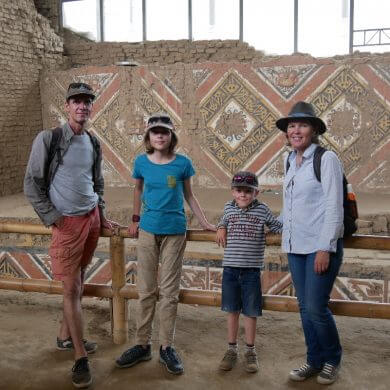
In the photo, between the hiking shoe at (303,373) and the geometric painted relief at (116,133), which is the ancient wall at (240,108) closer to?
the geometric painted relief at (116,133)

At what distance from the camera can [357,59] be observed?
8078 millimetres

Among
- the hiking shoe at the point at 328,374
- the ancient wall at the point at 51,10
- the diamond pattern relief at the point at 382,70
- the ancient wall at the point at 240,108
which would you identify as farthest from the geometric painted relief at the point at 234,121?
the hiking shoe at the point at 328,374

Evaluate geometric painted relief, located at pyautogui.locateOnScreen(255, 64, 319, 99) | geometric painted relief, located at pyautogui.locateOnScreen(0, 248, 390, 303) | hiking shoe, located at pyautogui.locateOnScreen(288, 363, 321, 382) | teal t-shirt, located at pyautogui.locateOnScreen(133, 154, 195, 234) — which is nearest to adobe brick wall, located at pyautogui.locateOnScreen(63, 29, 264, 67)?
geometric painted relief, located at pyautogui.locateOnScreen(255, 64, 319, 99)

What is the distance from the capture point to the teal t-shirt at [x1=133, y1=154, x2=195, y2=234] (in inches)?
104

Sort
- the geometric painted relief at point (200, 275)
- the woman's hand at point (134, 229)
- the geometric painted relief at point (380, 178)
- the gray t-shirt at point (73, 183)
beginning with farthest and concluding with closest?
the geometric painted relief at point (380, 178) → the geometric painted relief at point (200, 275) → the woman's hand at point (134, 229) → the gray t-shirt at point (73, 183)

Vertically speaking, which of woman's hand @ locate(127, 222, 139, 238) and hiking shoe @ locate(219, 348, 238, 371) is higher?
woman's hand @ locate(127, 222, 139, 238)

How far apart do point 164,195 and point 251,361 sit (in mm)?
1021

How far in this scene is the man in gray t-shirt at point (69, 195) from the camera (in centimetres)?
252

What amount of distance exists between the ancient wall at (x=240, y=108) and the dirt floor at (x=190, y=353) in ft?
17.1

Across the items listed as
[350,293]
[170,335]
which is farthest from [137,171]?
[350,293]

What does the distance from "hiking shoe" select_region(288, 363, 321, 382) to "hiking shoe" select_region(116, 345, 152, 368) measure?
80cm

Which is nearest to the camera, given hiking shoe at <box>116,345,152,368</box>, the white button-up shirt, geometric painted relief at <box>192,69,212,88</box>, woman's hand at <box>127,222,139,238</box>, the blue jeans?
the white button-up shirt

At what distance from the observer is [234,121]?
877 centimetres

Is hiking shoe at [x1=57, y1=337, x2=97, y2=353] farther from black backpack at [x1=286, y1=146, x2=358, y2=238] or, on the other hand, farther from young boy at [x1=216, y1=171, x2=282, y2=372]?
black backpack at [x1=286, y1=146, x2=358, y2=238]
